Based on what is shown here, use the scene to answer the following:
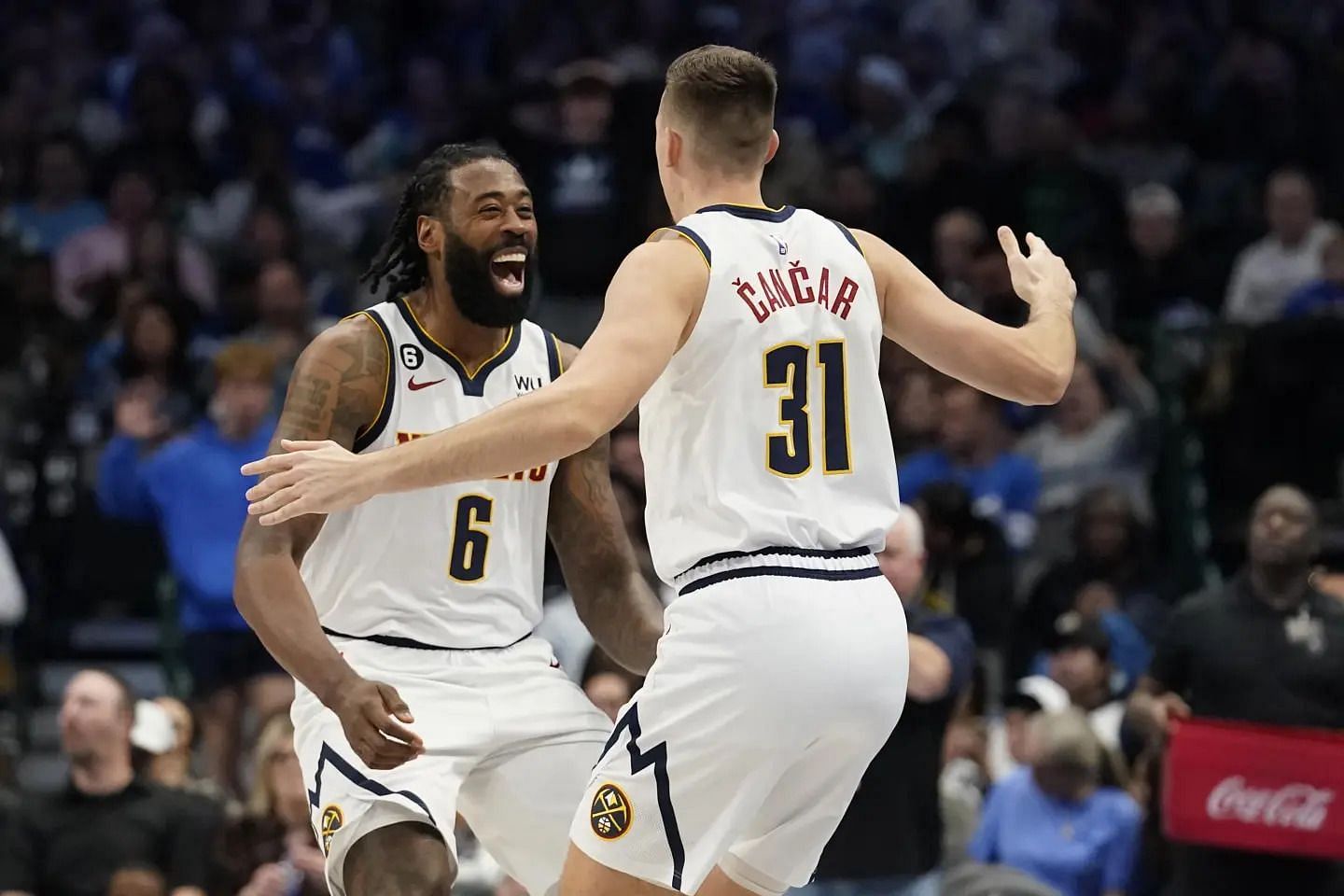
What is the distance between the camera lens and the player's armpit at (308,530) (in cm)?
494

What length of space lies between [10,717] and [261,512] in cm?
684

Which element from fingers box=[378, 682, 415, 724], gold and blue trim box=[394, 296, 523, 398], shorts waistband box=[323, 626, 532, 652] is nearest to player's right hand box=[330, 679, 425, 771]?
fingers box=[378, 682, 415, 724]

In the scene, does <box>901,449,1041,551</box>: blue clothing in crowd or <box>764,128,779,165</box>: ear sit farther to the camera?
<box>901,449,1041,551</box>: blue clothing in crowd

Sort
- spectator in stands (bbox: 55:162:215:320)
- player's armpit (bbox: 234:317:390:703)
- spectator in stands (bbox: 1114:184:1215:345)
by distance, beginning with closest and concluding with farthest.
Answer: player's armpit (bbox: 234:317:390:703)
spectator in stands (bbox: 1114:184:1215:345)
spectator in stands (bbox: 55:162:215:320)

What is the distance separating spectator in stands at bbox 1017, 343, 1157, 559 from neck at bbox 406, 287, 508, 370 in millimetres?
5837

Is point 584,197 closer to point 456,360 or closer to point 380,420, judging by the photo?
point 456,360

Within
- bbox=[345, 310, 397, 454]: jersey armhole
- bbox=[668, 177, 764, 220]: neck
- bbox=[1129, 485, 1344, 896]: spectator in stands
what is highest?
bbox=[668, 177, 764, 220]: neck

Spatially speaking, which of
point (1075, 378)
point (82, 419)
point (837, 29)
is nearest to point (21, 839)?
point (82, 419)

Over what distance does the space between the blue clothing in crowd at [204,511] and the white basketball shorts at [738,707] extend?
5.88 meters

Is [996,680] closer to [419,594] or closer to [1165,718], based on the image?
[1165,718]

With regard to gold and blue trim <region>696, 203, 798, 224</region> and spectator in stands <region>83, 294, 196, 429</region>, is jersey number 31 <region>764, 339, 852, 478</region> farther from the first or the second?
spectator in stands <region>83, 294, 196, 429</region>

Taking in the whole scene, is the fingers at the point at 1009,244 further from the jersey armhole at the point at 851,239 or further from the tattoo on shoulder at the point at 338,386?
the tattoo on shoulder at the point at 338,386

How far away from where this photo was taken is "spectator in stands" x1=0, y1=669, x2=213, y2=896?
27.8 ft

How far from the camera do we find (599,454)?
18.6 feet
